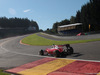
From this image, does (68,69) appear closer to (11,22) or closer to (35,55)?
(35,55)

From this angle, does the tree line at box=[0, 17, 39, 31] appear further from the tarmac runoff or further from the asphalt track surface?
the tarmac runoff

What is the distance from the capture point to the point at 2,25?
123m

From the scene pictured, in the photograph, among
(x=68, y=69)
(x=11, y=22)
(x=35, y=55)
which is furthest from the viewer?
(x=11, y=22)

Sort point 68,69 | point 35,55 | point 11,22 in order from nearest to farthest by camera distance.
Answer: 1. point 68,69
2. point 35,55
3. point 11,22

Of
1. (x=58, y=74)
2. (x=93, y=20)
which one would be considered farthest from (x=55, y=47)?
(x=93, y=20)

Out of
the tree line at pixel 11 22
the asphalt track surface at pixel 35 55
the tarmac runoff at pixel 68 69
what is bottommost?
the tarmac runoff at pixel 68 69

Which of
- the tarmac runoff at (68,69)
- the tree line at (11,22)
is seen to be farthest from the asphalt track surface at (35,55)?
the tree line at (11,22)

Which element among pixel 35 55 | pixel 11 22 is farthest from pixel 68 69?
pixel 11 22

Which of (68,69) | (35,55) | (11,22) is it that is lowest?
(68,69)

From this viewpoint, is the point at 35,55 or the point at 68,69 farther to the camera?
the point at 35,55

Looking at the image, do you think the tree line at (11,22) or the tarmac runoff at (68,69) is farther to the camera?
the tree line at (11,22)

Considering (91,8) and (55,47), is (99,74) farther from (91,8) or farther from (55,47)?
(91,8)

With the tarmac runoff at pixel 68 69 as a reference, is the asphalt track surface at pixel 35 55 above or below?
above

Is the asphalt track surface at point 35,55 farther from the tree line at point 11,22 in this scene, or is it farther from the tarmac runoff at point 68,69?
the tree line at point 11,22
